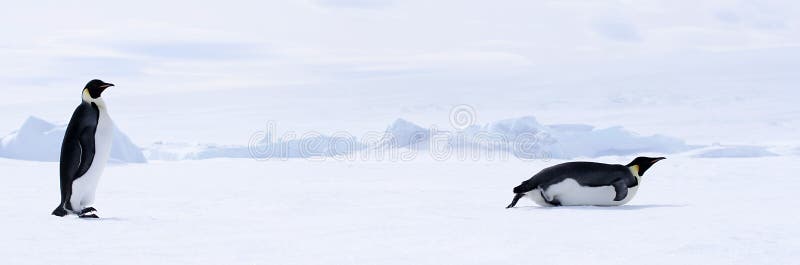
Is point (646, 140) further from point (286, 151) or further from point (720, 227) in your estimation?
point (720, 227)

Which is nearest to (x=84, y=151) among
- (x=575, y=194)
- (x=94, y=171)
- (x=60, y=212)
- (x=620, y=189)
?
(x=94, y=171)

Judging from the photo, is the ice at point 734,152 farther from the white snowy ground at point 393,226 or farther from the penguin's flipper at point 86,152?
the penguin's flipper at point 86,152

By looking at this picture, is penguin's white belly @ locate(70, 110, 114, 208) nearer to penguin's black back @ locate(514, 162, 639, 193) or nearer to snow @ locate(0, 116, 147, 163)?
penguin's black back @ locate(514, 162, 639, 193)

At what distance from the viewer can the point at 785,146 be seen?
51.1 feet

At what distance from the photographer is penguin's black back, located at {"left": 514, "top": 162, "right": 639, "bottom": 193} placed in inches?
191

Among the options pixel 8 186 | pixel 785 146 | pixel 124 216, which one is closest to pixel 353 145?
pixel 785 146

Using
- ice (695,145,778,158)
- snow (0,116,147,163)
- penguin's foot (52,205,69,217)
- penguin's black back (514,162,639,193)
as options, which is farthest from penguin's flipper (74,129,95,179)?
ice (695,145,778,158)

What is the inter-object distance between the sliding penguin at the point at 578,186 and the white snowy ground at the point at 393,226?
143mm

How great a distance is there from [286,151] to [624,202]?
11.7 metres

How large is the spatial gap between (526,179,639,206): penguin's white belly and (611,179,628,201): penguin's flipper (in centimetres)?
2

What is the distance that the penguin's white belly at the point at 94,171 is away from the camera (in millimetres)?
4936

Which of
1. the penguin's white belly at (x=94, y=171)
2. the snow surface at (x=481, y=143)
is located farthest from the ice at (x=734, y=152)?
the penguin's white belly at (x=94, y=171)

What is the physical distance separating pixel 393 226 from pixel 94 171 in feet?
6.91

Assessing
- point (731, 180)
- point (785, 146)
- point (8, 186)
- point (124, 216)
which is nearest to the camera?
point (124, 216)
